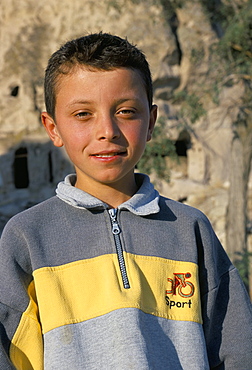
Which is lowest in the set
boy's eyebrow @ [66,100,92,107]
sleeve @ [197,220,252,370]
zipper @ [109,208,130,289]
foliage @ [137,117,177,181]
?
foliage @ [137,117,177,181]

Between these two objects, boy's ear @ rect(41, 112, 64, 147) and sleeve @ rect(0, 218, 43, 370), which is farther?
boy's ear @ rect(41, 112, 64, 147)

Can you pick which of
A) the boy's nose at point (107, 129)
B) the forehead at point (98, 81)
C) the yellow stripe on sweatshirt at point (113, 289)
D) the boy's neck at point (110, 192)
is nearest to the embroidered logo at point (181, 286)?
the yellow stripe on sweatshirt at point (113, 289)

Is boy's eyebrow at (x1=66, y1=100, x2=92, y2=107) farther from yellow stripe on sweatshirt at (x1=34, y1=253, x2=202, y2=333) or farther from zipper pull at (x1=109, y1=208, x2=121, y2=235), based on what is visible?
yellow stripe on sweatshirt at (x1=34, y1=253, x2=202, y2=333)

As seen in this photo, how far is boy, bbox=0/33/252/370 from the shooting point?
3.66ft

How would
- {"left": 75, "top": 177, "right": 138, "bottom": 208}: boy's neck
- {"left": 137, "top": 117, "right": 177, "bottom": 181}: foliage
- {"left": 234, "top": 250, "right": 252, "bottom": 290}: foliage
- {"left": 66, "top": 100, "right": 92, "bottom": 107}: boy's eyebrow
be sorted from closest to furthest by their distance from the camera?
{"left": 66, "top": 100, "right": 92, "bottom": 107}: boy's eyebrow < {"left": 75, "top": 177, "right": 138, "bottom": 208}: boy's neck < {"left": 234, "top": 250, "right": 252, "bottom": 290}: foliage < {"left": 137, "top": 117, "right": 177, "bottom": 181}: foliage

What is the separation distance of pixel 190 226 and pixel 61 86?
20.5 inches

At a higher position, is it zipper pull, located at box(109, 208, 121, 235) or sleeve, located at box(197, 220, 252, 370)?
zipper pull, located at box(109, 208, 121, 235)

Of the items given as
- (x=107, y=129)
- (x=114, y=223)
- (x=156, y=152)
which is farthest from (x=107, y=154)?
(x=156, y=152)

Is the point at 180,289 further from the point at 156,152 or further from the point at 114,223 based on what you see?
the point at 156,152

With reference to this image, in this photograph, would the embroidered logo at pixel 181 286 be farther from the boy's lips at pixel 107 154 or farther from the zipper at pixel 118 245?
the boy's lips at pixel 107 154

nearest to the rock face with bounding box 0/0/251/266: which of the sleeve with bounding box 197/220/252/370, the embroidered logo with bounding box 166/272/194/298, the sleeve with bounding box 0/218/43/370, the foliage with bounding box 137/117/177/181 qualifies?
the foliage with bounding box 137/117/177/181

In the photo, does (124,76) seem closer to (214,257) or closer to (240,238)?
(214,257)

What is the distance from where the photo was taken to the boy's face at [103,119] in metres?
1.21

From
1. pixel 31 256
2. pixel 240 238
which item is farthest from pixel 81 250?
A: pixel 240 238
